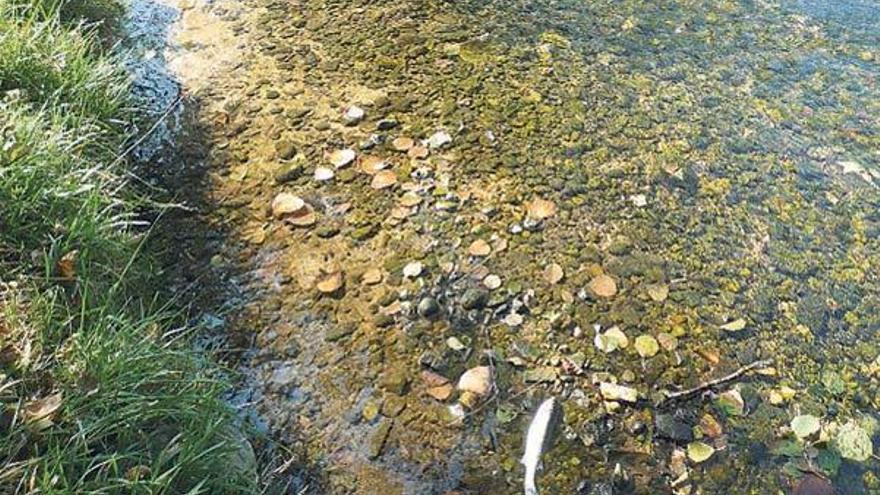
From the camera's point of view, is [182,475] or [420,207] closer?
[182,475]

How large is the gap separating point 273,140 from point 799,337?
1906 millimetres

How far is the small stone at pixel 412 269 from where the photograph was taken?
7.54ft

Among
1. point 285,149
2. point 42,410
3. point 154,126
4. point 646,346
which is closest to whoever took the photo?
point 42,410

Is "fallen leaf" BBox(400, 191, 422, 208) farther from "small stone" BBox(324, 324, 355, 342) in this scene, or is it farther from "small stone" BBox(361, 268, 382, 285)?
"small stone" BBox(324, 324, 355, 342)

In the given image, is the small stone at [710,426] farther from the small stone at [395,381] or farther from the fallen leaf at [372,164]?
the fallen leaf at [372,164]

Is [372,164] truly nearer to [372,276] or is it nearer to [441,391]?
[372,276]

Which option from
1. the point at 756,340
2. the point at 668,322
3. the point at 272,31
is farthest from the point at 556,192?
the point at 272,31

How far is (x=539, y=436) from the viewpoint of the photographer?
6.14 ft

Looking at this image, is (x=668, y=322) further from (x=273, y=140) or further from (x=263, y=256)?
(x=273, y=140)

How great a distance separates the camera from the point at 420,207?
2527mm

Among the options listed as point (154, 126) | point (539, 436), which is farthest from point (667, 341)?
point (154, 126)

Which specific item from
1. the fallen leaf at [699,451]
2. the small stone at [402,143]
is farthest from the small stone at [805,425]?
the small stone at [402,143]

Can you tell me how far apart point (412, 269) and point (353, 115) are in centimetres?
86

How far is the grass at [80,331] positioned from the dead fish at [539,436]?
0.65m
